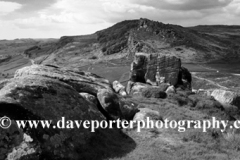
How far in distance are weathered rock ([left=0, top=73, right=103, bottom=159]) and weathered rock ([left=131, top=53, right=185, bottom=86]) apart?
38.5 metres

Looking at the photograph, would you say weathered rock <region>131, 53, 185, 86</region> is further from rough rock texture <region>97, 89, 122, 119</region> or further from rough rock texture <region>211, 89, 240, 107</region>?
rough rock texture <region>97, 89, 122, 119</region>

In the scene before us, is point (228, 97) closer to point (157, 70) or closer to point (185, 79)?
point (185, 79)

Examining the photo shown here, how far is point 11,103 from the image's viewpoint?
36.7 ft

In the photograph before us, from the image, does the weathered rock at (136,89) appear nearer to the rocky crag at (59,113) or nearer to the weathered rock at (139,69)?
the weathered rock at (139,69)

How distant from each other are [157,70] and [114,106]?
38463 millimetres

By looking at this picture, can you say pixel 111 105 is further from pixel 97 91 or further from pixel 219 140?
pixel 219 140

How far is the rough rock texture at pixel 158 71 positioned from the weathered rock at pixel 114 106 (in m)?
33.5

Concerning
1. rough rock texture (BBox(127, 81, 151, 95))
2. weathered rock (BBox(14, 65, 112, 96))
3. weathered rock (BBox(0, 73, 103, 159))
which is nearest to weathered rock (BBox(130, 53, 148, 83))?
rough rock texture (BBox(127, 81, 151, 95))

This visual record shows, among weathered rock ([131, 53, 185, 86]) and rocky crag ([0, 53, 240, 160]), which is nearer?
rocky crag ([0, 53, 240, 160])

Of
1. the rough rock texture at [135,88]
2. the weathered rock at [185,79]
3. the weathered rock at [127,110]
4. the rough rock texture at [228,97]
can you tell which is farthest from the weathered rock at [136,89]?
the weathered rock at [127,110]

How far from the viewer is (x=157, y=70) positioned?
181 feet

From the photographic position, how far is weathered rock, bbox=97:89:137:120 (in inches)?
691

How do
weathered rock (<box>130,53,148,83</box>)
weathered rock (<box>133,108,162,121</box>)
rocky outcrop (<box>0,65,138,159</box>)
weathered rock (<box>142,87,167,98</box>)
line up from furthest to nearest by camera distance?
weathered rock (<box>130,53,148,83</box>), weathered rock (<box>142,87,167,98</box>), weathered rock (<box>133,108,162,121</box>), rocky outcrop (<box>0,65,138,159</box>)

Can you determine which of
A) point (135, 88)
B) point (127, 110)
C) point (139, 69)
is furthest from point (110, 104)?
point (139, 69)
